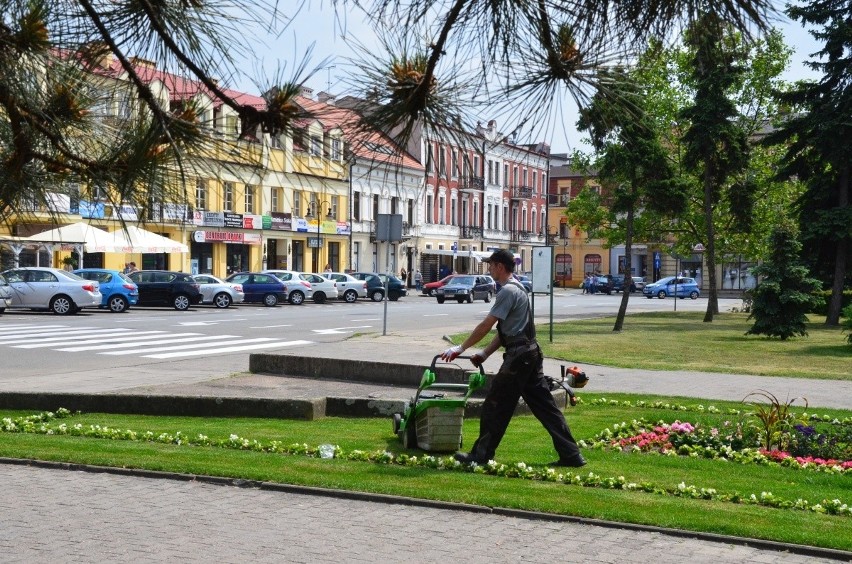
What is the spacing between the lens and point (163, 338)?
25578 millimetres

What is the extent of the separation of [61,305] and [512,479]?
1137 inches

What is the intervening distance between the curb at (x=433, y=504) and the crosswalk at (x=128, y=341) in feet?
39.8

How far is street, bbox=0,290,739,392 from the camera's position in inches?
693

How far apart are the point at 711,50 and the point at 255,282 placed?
44337 millimetres

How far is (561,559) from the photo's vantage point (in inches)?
252

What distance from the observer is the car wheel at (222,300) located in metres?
43.8

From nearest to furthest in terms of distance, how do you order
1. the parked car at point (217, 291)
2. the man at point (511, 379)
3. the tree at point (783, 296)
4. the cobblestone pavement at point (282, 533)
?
1. the cobblestone pavement at point (282, 533)
2. the man at point (511, 379)
3. the tree at point (783, 296)
4. the parked car at point (217, 291)

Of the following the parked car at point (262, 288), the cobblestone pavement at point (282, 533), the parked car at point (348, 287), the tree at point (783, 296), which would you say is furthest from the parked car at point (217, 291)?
the cobblestone pavement at point (282, 533)

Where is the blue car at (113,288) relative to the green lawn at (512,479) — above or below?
above

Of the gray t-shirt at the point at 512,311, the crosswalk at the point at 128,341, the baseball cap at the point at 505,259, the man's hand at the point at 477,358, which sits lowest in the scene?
the crosswalk at the point at 128,341

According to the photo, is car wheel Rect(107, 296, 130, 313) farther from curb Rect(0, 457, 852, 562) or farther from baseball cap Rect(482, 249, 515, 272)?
baseball cap Rect(482, 249, 515, 272)

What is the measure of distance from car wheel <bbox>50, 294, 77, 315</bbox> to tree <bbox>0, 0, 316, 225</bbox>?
31627mm

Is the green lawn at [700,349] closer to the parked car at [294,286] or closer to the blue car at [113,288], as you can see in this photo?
the blue car at [113,288]

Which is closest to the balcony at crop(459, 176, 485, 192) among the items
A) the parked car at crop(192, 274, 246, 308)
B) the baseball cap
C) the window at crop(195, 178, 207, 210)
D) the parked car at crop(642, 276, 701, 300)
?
the window at crop(195, 178, 207, 210)
